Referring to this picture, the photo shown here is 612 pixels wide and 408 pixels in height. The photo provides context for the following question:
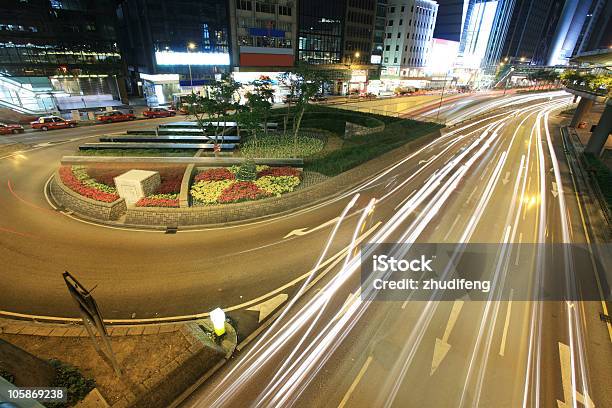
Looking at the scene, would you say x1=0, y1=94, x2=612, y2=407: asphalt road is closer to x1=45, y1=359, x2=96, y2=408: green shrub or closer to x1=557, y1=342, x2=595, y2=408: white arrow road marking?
x1=557, y1=342, x2=595, y2=408: white arrow road marking

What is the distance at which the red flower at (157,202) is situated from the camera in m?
16.5

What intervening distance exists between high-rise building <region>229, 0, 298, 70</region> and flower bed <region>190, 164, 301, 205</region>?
45544 millimetres

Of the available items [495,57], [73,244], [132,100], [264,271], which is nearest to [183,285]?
[264,271]

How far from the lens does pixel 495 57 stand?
12850 centimetres

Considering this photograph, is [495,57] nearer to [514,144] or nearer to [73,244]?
[514,144]

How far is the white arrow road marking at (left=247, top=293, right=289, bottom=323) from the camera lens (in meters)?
10.7

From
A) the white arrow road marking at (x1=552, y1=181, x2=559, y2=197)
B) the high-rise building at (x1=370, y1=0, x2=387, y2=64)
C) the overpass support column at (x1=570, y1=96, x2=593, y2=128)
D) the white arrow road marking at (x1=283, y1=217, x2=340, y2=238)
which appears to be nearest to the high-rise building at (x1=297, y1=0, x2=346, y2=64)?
the high-rise building at (x1=370, y1=0, x2=387, y2=64)

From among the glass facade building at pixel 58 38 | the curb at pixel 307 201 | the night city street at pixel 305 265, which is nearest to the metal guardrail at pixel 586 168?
the night city street at pixel 305 265

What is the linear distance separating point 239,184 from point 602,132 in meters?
35.0

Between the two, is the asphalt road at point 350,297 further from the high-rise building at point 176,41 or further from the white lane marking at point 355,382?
the high-rise building at point 176,41

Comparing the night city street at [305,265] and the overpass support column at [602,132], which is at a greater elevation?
the overpass support column at [602,132]

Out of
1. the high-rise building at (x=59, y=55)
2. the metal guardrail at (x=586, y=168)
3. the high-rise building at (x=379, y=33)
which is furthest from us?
the high-rise building at (x=379, y=33)

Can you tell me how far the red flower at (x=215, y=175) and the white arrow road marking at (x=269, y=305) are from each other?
1124cm

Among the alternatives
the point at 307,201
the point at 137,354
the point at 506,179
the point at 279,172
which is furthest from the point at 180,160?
the point at 506,179
